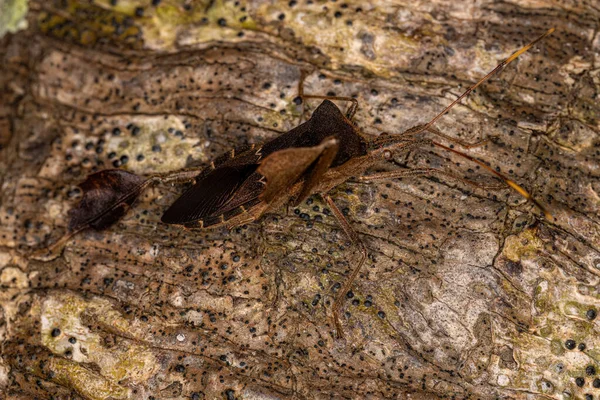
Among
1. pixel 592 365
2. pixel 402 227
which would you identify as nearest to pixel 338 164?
pixel 402 227

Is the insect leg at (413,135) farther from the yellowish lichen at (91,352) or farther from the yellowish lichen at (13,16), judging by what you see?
the yellowish lichen at (13,16)

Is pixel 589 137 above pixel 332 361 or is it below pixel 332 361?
above

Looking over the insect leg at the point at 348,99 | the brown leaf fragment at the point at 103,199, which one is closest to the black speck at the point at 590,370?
the insect leg at the point at 348,99

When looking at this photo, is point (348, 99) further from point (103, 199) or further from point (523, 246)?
point (103, 199)

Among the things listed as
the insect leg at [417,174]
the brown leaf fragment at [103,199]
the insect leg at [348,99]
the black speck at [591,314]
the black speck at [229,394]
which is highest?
the insect leg at [348,99]

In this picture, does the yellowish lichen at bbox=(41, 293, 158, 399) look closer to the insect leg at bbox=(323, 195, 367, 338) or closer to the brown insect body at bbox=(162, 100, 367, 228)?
the brown insect body at bbox=(162, 100, 367, 228)

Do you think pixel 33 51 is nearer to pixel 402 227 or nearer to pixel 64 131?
pixel 64 131

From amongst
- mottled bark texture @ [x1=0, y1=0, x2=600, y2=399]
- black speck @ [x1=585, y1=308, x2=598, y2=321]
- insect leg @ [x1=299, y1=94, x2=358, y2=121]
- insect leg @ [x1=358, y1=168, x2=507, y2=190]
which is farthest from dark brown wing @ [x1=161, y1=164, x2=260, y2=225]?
black speck @ [x1=585, y1=308, x2=598, y2=321]
